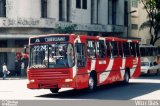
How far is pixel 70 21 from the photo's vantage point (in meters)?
47.7

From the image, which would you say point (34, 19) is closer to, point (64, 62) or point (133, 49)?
point (133, 49)

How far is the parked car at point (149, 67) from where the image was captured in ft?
128

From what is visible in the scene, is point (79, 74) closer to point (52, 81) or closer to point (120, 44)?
point (52, 81)

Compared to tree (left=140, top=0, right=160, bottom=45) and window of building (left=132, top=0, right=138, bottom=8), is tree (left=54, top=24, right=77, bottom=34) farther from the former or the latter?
window of building (left=132, top=0, right=138, bottom=8)

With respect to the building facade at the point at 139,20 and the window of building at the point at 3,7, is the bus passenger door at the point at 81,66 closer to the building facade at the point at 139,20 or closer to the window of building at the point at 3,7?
the window of building at the point at 3,7

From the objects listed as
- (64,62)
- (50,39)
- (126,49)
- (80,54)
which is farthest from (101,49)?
(126,49)

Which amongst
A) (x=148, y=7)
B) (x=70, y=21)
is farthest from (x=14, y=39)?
(x=148, y=7)

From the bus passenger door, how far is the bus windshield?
1.67ft

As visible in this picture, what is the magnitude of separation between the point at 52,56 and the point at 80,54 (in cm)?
144

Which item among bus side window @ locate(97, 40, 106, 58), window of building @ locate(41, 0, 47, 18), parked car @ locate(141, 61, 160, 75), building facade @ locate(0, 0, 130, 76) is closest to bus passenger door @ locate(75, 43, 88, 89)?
bus side window @ locate(97, 40, 106, 58)

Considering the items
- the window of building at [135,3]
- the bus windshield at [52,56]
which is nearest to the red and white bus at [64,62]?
the bus windshield at [52,56]

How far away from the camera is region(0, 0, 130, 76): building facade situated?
1702 inches

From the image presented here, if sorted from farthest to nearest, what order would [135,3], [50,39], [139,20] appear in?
[139,20] → [135,3] → [50,39]

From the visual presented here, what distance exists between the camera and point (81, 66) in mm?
20219
